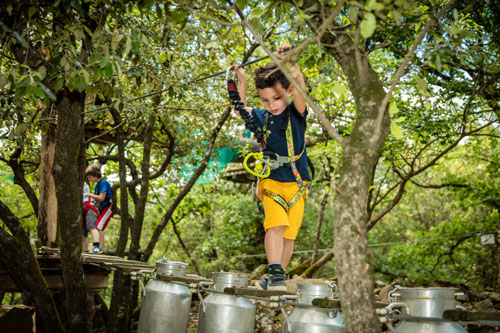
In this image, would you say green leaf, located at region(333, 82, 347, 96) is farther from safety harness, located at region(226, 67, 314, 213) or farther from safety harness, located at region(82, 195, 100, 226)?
safety harness, located at region(82, 195, 100, 226)

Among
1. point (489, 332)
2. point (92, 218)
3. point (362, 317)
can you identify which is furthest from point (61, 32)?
point (489, 332)

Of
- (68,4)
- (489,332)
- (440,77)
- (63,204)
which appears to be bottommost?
(489,332)

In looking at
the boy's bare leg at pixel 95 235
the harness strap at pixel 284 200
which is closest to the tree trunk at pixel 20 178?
the boy's bare leg at pixel 95 235

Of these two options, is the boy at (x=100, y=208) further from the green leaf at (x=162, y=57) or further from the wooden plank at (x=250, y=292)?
the wooden plank at (x=250, y=292)

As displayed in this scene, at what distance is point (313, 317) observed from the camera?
109 inches

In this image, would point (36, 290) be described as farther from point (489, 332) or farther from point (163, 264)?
point (489, 332)

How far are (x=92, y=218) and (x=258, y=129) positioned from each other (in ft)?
15.5

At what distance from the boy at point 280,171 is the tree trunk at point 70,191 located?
1481 mm

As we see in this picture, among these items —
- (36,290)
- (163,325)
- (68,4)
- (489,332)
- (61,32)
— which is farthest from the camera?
(489,332)

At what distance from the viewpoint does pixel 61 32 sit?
3.32 m

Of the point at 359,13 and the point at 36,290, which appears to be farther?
the point at 36,290

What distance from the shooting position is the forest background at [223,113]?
2111 millimetres

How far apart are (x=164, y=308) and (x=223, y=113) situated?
3869 mm

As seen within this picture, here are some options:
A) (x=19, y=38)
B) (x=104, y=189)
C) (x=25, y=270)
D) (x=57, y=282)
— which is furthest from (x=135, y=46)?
(x=104, y=189)
